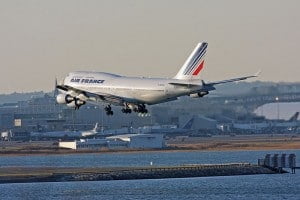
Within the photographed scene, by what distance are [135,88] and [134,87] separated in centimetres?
18

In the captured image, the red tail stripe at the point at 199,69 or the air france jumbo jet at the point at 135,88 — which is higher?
the red tail stripe at the point at 199,69

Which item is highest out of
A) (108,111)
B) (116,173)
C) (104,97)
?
(104,97)

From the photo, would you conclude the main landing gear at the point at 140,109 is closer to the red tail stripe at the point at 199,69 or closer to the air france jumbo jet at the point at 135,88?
the air france jumbo jet at the point at 135,88

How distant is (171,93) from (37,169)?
58880 millimetres

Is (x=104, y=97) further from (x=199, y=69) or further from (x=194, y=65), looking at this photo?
(x=199, y=69)

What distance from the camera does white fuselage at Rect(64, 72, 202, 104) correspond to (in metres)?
112

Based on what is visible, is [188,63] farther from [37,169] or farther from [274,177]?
[37,169]

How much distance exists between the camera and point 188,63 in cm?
11612

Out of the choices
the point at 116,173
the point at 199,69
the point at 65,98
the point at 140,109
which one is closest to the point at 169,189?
the point at 116,173

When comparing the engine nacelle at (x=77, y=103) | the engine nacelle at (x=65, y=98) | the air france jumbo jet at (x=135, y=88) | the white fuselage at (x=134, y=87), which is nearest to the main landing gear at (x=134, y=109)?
the air france jumbo jet at (x=135, y=88)

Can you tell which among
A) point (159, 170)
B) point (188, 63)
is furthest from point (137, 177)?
point (188, 63)

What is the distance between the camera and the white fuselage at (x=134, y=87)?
112 metres

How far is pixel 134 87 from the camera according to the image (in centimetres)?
11381

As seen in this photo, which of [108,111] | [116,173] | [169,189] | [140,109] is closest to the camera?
[140,109]
